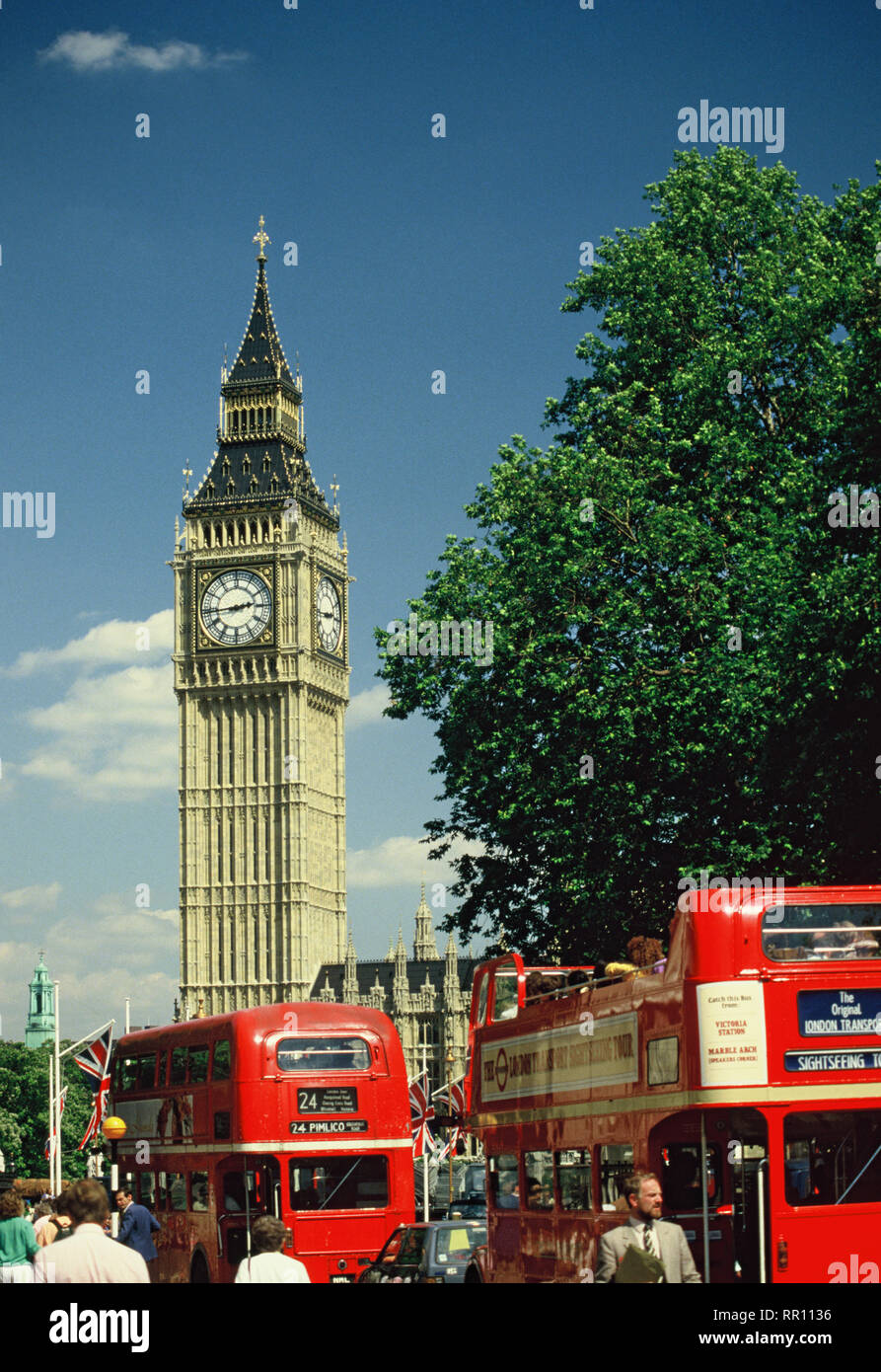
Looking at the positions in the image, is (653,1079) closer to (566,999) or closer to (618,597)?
(566,999)

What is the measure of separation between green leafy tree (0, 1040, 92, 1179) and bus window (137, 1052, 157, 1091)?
271 feet

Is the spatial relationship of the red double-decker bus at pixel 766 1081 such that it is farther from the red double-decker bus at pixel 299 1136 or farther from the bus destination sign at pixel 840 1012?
the red double-decker bus at pixel 299 1136

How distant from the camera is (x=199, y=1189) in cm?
2712

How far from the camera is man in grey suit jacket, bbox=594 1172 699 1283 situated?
12031 mm

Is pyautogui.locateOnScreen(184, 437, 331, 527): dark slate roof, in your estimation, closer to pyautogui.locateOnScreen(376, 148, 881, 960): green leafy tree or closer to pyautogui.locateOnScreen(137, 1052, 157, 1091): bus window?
pyautogui.locateOnScreen(376, 148, 881, 960): green leafy tree

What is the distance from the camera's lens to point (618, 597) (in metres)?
30.7

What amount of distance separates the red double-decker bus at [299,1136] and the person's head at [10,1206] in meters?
8.93

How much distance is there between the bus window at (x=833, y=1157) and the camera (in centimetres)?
1424

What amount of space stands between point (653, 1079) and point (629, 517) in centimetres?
1773

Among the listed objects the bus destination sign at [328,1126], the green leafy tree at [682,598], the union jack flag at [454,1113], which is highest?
the green leafy tree at [682,598]

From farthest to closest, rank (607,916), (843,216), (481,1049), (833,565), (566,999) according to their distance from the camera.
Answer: (843,216)
(607,916)
(833,565)
(481,1049)
(566,999)

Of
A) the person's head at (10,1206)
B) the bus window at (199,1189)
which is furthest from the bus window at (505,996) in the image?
the bus window at (199,1189)

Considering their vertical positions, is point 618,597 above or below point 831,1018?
above
